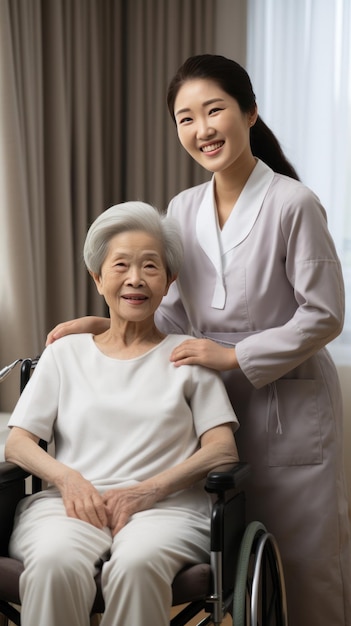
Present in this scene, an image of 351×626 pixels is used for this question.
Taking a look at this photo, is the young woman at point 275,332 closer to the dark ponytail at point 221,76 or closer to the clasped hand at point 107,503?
the dark ponytail at point 221,76

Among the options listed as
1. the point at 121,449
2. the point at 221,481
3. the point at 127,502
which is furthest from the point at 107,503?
the point at 221,481

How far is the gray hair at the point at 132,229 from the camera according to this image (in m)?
2.15

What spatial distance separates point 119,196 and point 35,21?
3.33 ft

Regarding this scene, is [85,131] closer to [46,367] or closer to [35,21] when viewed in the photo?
[35,21]

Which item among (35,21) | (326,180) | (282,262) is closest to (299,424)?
(282,262)

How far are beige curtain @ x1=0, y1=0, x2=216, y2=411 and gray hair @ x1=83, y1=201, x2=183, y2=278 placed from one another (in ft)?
4.74

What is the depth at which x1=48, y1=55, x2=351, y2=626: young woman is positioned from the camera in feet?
6.86

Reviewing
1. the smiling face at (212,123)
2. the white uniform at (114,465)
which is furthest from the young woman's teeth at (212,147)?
the white uniform at (114,465)

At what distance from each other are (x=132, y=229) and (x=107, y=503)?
68 centimetres

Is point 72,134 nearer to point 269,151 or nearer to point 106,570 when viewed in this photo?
point 269,151

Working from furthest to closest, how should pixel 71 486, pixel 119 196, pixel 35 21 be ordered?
1. pixel 119 196
2. pixel 35 21
3. pixel 71 486

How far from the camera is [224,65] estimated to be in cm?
216

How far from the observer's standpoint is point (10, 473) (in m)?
2.00

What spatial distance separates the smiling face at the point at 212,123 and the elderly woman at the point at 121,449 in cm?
21
